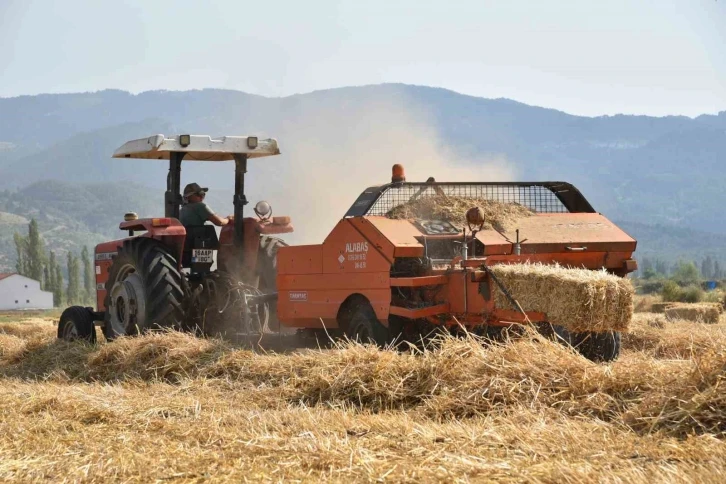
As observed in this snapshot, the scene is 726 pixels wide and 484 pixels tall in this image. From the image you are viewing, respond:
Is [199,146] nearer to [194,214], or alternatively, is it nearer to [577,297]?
[194,214]

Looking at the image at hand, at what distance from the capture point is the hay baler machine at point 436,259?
29.5 feet

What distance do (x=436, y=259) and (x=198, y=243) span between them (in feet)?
11.5

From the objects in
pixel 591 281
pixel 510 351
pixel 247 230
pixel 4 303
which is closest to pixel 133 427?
pixel 510 351

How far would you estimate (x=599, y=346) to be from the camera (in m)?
8.95

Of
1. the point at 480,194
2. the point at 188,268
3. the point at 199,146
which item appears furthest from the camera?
the point at 188,268

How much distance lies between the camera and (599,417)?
5820 mm

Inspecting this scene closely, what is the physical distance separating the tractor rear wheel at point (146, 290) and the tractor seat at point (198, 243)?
1.51 ft

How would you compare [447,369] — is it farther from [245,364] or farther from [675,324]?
[675,324]

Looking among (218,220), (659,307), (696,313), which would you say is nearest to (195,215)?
(218,220)

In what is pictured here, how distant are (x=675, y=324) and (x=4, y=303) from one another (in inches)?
4608

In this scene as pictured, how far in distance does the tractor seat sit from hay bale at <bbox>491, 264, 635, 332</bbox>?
4739mm

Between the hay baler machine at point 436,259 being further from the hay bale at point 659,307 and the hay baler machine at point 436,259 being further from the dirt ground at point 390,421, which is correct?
the hay bale at point 659,307

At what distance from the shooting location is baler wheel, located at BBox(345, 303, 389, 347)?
9547 mm

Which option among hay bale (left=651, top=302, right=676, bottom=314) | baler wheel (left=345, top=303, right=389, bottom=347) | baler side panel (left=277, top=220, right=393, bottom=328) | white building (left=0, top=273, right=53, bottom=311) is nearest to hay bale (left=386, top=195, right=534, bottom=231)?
baler side panel (left=277, top=220, right=393, bottom=328)
